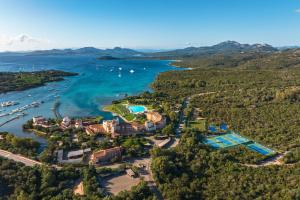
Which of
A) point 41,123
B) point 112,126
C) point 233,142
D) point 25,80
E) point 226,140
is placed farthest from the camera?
point 25,80

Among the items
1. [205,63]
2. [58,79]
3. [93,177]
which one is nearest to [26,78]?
[58,79]

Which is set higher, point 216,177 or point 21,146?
point 21,146

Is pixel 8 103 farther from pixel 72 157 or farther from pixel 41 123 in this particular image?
pixel 72 157

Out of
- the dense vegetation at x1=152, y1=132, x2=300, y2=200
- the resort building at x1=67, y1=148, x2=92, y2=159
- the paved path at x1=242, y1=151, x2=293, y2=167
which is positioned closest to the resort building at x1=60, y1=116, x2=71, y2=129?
the resort building at x1=67, y1=148, x2=92, y2=159

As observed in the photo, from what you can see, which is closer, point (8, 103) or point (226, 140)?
point (226, 140)

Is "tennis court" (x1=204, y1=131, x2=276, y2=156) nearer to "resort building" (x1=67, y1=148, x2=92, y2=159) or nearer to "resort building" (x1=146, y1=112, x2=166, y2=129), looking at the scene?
"resort building" (x1=146, y1=112, x2=166, y2=129)

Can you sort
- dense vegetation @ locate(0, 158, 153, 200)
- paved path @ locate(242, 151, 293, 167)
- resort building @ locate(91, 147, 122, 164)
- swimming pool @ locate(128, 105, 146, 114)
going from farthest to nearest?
swimming pool @ locate(128, 105, 146, 114)
resort building @ locate(91, 147, 122, 164)
paved path @ locate(242, 151, 293, 167)
dense vegetation @ locate(0, 158, 153, 200)

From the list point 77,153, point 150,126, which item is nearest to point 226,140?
point 150,126

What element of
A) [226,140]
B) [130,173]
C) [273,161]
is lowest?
[273,161]

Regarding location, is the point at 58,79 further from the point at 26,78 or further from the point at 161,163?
the point at 161,163
